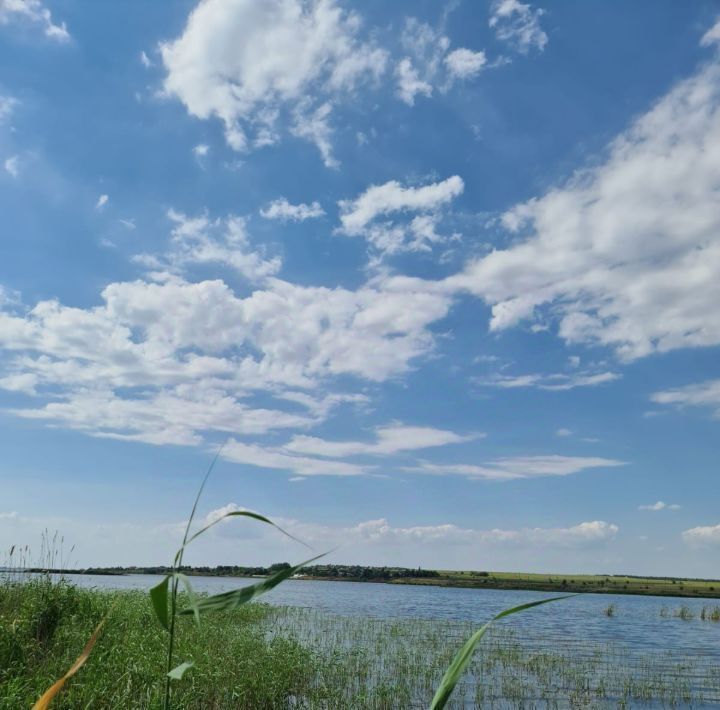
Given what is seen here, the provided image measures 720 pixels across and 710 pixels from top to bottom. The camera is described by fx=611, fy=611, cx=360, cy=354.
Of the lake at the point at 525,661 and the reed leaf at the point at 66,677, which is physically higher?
the reed leaf at the point at 66,677

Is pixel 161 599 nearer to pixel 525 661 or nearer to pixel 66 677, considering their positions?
pixel 66 677

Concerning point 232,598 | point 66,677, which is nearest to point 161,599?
point 232,598

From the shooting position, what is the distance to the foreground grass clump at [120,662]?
966cm

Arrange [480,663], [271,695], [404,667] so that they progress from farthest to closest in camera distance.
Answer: [480,663]
[404,667]
[271,695]

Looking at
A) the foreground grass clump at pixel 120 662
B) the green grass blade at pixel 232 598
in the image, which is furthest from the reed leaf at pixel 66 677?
the foreground grass clump at pixel 120 662

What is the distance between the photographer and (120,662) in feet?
36.5

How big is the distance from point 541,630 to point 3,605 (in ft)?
110

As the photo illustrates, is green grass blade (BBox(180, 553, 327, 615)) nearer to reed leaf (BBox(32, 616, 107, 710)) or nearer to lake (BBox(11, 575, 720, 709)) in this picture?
reed leaf (BBox(32, 616, 107, 710))

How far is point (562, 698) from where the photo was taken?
17844 mm

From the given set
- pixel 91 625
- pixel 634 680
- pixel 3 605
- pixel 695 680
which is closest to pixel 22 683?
pixel 91 625

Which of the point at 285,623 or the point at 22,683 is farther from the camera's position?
the point at 285,623

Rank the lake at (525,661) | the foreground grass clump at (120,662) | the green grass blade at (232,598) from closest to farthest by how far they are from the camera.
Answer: the green grass blade at (232,598), the foreground grass clump at (120,662), the lake at (525,661)

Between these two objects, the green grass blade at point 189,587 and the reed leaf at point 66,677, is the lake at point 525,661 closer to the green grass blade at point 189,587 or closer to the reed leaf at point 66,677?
the reed leaf at point 66,677

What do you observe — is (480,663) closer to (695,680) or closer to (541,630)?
(695,680)
